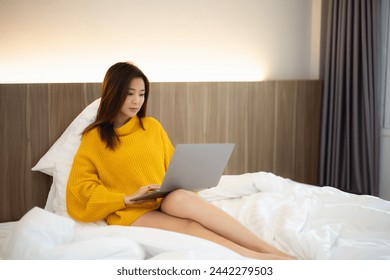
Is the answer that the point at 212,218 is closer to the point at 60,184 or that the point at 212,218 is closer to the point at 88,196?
the point at 88,196

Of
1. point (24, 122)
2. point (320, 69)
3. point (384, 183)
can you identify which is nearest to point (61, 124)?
point (24, 122)

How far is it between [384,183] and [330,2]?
1031 mm

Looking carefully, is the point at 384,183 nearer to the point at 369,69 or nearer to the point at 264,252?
the point at 369,69

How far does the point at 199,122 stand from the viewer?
240 cm

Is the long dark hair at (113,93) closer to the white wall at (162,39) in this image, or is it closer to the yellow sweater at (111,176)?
the yellow sweater at (111,176)

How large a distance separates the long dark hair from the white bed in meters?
0.29

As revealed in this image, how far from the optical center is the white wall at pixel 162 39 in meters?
1.93

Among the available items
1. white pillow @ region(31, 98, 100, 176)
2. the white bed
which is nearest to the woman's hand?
the white bed

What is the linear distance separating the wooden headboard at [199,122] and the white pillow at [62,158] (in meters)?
0.08

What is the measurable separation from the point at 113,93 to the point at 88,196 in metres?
0.34

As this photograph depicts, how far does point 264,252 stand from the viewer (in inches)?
53.4

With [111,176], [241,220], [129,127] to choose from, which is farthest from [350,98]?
[111,176]

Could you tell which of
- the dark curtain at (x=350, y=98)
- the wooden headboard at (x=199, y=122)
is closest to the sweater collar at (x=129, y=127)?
the wooden headboard at (x=199, y=122)

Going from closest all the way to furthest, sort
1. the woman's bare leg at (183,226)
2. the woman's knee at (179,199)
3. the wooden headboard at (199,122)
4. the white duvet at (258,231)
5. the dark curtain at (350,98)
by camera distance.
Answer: the white duvet at (258,231), the woman's bare leg at (183,226), the woman's knee at (179,199), the wooden headboard at (199,122), the dark curtain at (350,98)
